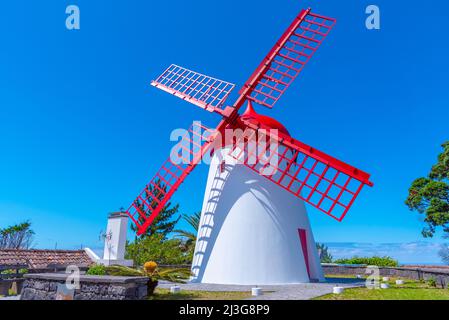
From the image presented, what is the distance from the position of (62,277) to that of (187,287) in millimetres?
4651

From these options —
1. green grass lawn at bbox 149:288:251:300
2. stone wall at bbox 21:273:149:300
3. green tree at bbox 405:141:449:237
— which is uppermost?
green tree at bbox 405:141:449:237

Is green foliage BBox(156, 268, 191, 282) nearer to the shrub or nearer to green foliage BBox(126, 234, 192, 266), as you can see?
the shrub

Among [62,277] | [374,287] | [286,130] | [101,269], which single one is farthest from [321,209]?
[62,277]

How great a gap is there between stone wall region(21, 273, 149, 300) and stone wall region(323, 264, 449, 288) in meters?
A: 10.6

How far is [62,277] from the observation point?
7.75 m

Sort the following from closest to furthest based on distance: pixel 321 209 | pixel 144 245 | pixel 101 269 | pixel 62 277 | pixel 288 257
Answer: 1. pixel 62 277
2. pixel 101 269
3. pixel 321 209
4. pixel 288 257
5. pixel 144 245

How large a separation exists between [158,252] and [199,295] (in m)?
12.2

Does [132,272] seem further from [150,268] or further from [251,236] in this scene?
[251,236]

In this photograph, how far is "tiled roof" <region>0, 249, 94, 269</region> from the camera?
11.9 metres

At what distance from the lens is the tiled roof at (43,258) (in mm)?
11914

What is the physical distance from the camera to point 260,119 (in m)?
13.8

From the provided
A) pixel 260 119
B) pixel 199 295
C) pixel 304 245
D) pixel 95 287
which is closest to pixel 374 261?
pixel 304 245

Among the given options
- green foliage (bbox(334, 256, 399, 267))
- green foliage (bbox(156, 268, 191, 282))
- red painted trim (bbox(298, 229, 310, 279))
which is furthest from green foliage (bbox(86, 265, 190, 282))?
green foliage (bbox(334, 256, 399, 267))
